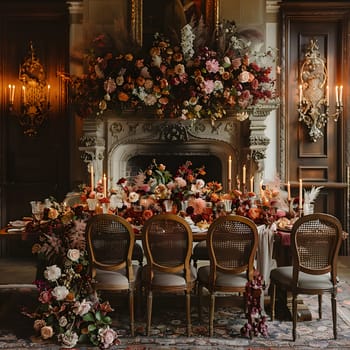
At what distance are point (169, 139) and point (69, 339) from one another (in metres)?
3.45

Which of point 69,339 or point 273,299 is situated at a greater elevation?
point 273,299

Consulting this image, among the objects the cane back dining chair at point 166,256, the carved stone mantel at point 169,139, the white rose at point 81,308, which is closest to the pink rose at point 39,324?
the white rose at point 81,308

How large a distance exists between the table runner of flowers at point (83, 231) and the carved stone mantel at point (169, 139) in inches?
71.2

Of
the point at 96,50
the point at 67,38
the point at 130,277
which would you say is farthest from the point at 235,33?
the point at 130,277

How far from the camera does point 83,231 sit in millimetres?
4609

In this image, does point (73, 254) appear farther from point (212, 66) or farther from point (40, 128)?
point (40, 128)

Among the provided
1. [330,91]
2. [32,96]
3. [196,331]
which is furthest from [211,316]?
[32,96]

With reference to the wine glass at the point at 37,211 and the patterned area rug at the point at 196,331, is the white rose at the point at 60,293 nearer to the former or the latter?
the patterned area rug at the point at 196,331

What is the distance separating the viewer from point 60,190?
771 cm

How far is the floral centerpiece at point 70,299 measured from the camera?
436cm

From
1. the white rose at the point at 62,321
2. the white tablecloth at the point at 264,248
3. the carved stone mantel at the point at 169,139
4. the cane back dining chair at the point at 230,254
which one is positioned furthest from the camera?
the carved stone mantel at the point at 169,139

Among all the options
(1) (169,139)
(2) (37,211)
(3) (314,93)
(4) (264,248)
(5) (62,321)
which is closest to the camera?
(5) (62,321)

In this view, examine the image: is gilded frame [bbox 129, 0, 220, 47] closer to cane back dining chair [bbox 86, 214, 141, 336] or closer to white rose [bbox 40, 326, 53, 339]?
cane back dining chair [bbox 86, 214, 141, 336]

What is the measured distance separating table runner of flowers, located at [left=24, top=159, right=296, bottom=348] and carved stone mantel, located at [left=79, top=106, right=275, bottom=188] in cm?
181
